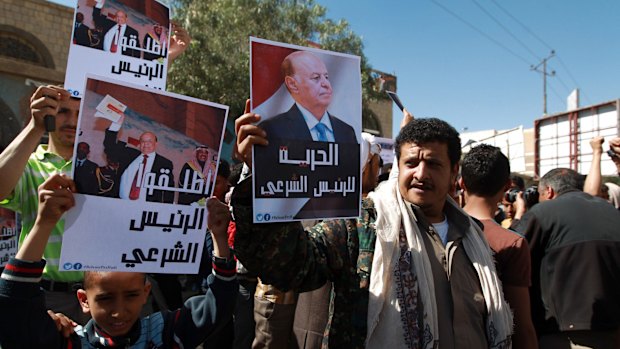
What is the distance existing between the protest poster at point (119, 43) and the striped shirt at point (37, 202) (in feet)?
1.13

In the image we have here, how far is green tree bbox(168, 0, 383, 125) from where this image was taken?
39.8 feet

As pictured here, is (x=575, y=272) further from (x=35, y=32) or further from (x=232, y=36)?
(x=35, y=32)

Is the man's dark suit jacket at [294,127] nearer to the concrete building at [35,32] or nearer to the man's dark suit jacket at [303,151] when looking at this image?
the man's dark suit jacket at [303,151]

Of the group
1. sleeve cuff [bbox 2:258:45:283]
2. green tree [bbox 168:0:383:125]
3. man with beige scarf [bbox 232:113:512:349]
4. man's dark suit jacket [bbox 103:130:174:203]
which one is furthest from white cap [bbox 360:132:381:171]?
green tree [bbox 168:0:383:125]

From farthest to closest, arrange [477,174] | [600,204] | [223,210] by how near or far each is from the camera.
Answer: [600,204] → [477,174] → [223,210]

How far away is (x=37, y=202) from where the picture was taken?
2.08 m

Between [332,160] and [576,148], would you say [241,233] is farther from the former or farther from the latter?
[576,148]

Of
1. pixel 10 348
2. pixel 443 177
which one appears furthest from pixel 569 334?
pixel 10 348

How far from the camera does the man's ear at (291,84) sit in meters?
1.61

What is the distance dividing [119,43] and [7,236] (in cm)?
131

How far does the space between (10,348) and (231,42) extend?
12.1 metres

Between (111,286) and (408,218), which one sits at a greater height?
(408,218)

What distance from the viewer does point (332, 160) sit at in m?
1.66

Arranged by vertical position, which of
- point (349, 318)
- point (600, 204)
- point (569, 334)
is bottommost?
point (569, 334)
